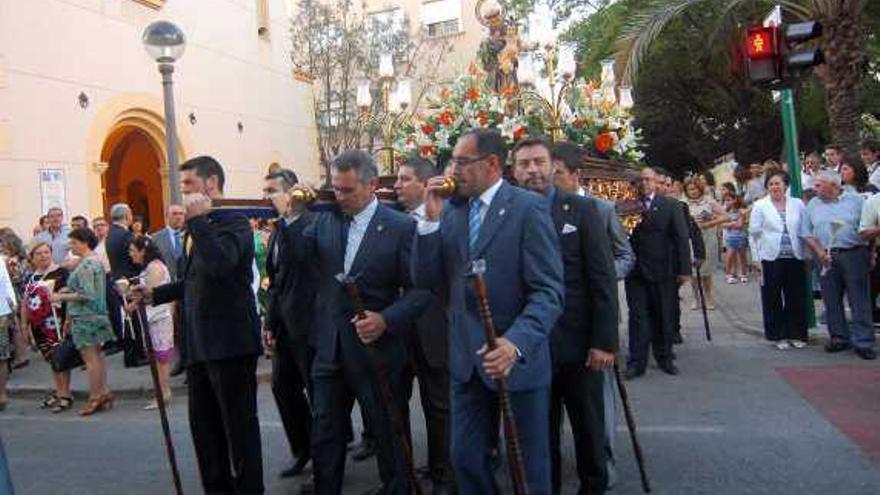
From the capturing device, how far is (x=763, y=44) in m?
9.59

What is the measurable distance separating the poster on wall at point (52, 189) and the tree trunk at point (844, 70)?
11716mm

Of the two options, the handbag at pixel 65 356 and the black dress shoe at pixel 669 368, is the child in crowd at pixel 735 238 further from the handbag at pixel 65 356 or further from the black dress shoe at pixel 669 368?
the handbag at pixel 65 356

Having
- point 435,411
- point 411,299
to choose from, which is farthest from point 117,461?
point 411,299

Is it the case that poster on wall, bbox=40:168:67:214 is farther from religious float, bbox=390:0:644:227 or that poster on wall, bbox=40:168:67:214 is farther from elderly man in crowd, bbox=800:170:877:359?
elderly man in crowd, bbox=800:170:877:359

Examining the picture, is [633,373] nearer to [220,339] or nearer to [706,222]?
[220,339]

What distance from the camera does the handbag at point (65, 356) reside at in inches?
337

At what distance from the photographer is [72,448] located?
7.07m

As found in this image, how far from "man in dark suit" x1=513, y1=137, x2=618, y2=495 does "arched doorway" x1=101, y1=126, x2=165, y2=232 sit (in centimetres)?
1595

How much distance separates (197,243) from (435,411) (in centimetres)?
181

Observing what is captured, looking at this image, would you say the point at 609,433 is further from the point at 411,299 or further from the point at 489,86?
the point at 489,86

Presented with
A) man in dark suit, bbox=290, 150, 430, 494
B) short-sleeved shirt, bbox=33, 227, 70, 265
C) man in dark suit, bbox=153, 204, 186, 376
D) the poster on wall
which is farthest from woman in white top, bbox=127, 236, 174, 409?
the poster on wall

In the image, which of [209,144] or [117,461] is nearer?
[117,461]

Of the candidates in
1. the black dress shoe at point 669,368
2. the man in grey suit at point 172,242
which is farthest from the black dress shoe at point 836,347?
the man in grey suit at point 172,242

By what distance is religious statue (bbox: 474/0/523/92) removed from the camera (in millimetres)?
9477
